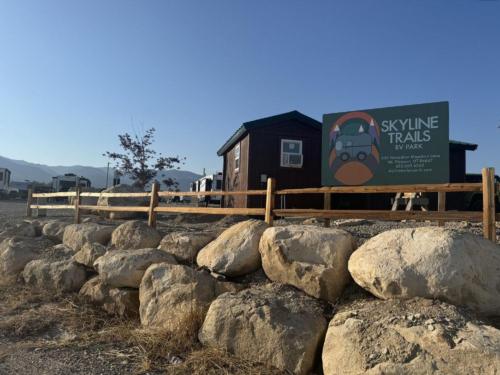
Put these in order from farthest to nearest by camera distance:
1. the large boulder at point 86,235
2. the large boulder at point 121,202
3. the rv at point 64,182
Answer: the rv at point 64,182 < the large boulder at point 121,202 < the large boulder at point 86,235

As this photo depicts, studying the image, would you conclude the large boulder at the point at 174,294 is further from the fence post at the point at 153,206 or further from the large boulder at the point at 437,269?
the fence post at the point at 153,206

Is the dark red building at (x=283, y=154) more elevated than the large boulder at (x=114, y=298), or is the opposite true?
the dark red building at (x=283, y=154)

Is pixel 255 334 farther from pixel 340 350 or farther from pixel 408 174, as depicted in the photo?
pixel 408 174

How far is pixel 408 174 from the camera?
10.1 metres

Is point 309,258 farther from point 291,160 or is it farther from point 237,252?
point 291,160

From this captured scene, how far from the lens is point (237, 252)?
17.7ft

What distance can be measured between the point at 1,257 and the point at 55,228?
1.53m

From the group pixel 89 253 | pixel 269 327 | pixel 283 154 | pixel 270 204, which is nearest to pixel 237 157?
pixel 283 154

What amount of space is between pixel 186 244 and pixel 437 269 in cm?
371

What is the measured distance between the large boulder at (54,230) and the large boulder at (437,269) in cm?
728

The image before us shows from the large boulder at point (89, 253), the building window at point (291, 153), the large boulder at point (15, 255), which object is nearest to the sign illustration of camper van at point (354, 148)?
the building window at point (291, 153)

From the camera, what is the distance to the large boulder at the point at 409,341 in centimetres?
307

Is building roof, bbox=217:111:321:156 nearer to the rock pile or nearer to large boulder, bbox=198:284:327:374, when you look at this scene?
the rock pile

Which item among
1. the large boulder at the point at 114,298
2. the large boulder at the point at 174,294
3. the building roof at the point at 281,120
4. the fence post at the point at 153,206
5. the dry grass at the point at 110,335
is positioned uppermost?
the building roof at the point at 281,120
